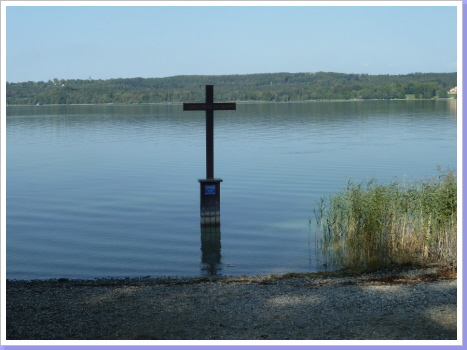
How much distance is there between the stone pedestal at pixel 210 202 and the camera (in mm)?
14492

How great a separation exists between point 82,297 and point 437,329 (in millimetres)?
4412

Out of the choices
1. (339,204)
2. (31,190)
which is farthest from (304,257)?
(31,190)

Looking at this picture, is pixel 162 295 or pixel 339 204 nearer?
pixel 162 295

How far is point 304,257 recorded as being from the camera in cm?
1293

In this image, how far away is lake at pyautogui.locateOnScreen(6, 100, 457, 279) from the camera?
13.0m

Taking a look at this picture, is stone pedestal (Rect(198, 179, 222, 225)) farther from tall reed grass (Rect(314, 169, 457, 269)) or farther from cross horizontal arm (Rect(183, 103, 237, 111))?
tall reed grass (Rect(314, 169, 457, 269))

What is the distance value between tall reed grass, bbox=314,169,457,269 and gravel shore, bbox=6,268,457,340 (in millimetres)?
1071

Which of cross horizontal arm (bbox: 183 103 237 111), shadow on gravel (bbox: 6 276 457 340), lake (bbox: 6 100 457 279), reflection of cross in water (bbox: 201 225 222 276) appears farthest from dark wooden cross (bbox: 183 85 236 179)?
shadow on gravel (bbox: 6 276 457 340)

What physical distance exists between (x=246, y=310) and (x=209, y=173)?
6.78 meters

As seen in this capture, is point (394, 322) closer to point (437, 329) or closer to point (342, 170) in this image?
point (437, 329)

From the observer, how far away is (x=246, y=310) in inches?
308

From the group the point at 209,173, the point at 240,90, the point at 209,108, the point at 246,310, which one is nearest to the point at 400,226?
the point at 246,310

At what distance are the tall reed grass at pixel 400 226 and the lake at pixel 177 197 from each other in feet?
3.66

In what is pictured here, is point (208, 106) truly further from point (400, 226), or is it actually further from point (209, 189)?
point (400, 226)
